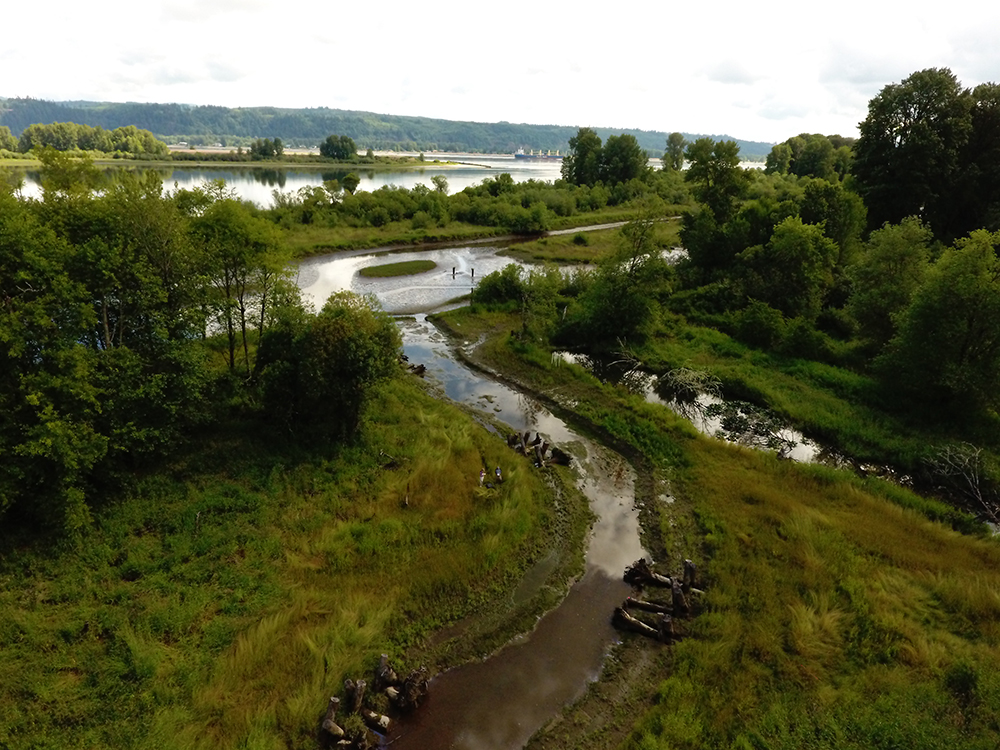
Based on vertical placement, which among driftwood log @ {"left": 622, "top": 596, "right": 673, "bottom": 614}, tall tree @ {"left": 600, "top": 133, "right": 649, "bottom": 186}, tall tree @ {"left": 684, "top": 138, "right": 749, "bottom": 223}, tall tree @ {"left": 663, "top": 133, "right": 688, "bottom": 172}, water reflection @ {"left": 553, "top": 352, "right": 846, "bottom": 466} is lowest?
driftwood log @ {"left": 622, "top": 596, "right": 673, "bottom": 614}

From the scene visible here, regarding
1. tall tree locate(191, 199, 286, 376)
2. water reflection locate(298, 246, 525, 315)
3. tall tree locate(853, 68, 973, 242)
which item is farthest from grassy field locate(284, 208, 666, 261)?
tall tree locate(191, 199, 286, 376)

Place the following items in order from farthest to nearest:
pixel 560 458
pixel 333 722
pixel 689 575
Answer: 1. pixel 560 458
2. pixel 689 575
3. pixel 333 722

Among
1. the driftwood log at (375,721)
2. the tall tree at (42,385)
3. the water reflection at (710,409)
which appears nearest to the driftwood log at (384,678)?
the driftwood log at (375,721)

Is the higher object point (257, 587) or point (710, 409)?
point (710, 409)

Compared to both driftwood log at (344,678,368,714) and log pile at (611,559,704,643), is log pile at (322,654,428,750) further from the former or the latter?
log pile at (611,559,704,643)

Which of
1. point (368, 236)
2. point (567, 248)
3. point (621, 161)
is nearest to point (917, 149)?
point (567, 248)

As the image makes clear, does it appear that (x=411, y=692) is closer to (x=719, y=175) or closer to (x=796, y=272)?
(x=796, y=272)
